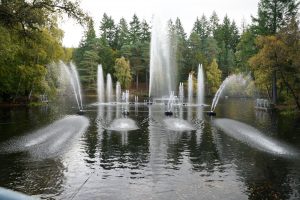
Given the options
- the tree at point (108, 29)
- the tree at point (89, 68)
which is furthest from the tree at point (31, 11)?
the tree at point (108, 29)

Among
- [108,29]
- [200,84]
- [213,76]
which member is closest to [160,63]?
[200,84]

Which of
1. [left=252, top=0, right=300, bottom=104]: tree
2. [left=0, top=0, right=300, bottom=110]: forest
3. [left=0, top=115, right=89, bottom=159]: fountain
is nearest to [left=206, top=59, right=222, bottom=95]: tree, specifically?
[left=0, top=0, right=300, bottom=110]: forest

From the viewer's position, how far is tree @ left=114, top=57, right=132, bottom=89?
282 feet

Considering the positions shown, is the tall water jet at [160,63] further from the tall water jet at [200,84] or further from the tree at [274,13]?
the tree at [274,13]

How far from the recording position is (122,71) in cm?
8606

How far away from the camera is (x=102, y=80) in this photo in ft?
299

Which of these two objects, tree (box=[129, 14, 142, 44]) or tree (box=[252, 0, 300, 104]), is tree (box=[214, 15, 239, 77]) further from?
tree (box=[252, 0, 300, 104])

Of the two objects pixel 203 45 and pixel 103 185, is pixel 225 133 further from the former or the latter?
pixel 203 45

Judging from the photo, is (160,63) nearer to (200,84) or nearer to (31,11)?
(200,84)

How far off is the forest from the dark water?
6.51 meters

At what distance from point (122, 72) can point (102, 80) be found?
7.93 meters

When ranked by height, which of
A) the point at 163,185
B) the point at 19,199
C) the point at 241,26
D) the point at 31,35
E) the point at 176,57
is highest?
the point at 241,26

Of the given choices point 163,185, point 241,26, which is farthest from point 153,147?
point 241,26

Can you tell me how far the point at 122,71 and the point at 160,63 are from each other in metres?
22.4
